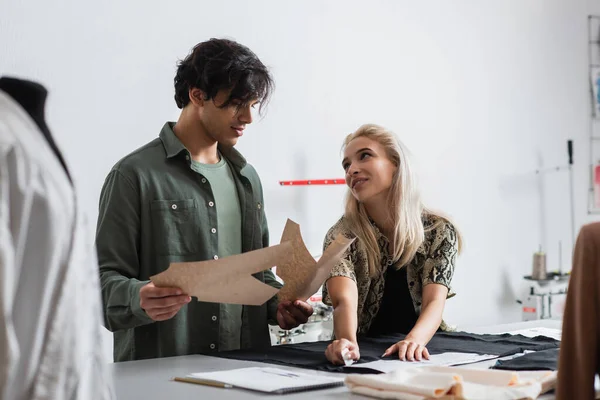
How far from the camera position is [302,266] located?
207cm

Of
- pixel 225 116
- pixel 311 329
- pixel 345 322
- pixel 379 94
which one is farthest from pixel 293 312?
pixel 379 94

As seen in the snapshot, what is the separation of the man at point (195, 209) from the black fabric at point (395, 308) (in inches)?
12.2

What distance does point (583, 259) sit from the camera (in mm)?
1116

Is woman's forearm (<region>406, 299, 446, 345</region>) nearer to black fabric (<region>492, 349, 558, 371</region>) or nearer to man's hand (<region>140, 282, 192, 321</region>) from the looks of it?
black fabric (<region>492, 349, 558, 371</region>)

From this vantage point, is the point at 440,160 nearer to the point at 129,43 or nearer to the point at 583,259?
the point at 129,43

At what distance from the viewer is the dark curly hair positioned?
2275mm

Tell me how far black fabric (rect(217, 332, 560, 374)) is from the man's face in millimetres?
627

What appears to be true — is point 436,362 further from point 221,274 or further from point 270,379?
point 221,274

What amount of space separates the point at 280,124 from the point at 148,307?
2407mm

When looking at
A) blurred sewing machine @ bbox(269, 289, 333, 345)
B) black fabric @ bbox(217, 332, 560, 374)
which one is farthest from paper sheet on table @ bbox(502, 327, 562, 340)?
blurred sewing machine @ bbox(269, 289, 333, 345)

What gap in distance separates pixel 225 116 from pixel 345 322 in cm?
67

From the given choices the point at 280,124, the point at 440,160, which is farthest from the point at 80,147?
the point at 440,160

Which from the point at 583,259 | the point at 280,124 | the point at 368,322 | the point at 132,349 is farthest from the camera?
the point at 280,124

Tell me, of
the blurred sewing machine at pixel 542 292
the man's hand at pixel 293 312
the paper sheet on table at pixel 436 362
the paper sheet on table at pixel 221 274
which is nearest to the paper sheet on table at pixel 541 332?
the paper sheet on table at pixel 436 362
